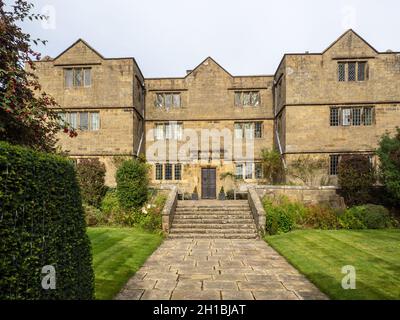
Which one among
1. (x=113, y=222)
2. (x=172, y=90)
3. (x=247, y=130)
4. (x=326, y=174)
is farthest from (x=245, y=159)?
(x=113, y=222)

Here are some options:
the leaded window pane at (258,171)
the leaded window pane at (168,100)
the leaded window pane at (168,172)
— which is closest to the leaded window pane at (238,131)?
the leaded window pane at (258,171)

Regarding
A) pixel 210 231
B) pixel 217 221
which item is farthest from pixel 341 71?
pixel 210 231

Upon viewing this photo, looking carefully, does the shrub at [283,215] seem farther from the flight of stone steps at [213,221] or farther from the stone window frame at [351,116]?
the stone window frame at [351,116]

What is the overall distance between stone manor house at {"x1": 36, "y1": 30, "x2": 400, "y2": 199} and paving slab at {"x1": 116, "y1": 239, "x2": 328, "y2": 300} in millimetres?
11402

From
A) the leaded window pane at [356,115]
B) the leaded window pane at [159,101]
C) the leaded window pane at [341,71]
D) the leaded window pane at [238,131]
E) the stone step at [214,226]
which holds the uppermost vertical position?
the leaded window pane at [341,71]

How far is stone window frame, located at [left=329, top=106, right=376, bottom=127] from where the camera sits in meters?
19.7

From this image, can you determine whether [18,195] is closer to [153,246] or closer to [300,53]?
[153,246]

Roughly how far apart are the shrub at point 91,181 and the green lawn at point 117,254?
3913mm

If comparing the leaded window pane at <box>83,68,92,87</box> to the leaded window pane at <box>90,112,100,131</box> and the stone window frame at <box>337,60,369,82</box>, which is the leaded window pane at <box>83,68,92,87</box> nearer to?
the leaded window pane at <box>90,112,100,131</box>

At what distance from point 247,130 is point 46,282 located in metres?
20.7

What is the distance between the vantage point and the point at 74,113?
68.8ft

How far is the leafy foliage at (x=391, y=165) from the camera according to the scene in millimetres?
13891

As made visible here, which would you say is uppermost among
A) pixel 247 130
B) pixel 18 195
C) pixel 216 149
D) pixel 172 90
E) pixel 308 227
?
pixel 172 90
